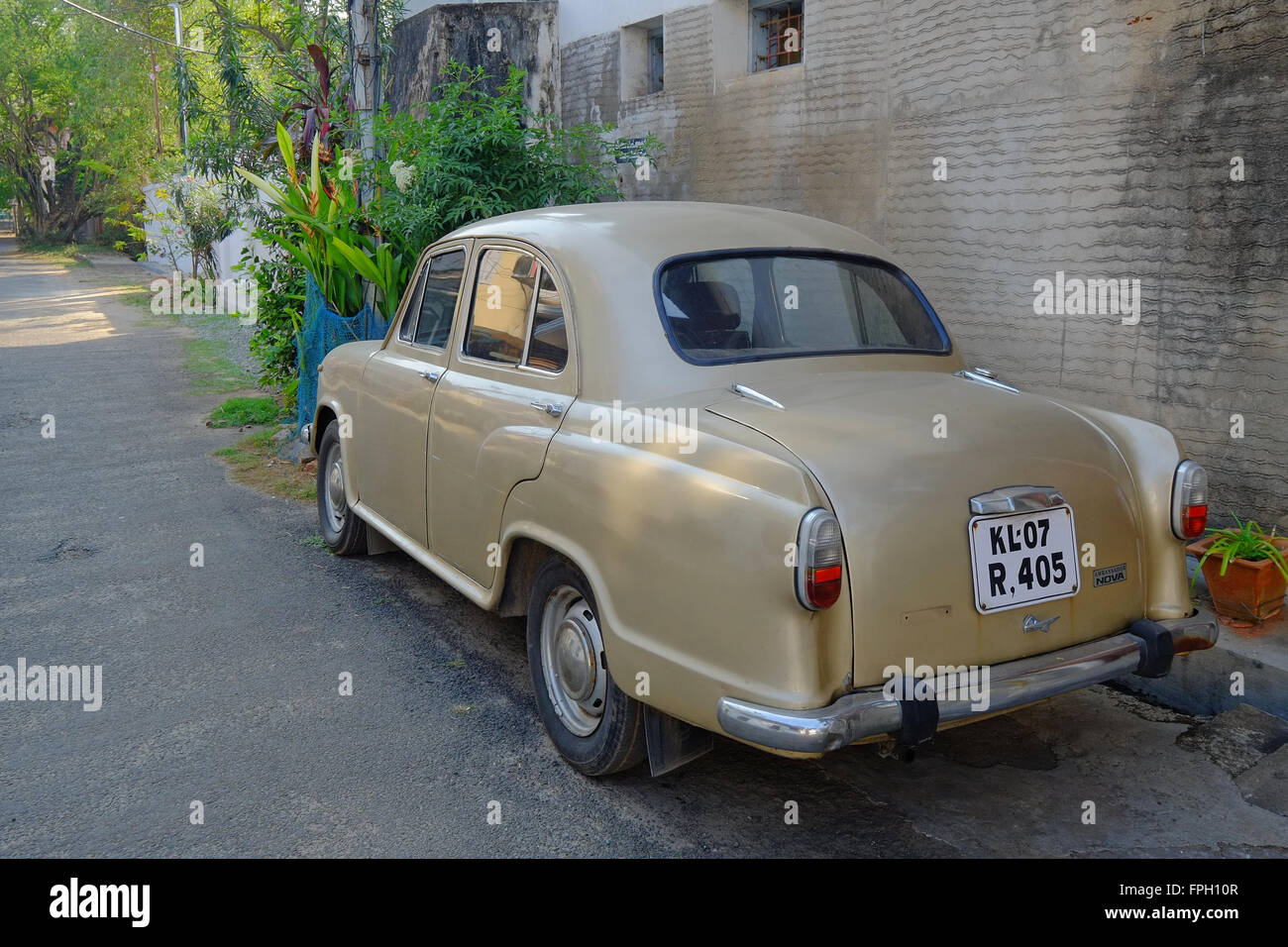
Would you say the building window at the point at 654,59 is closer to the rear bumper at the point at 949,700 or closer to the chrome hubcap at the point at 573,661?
the chrome hubcap at the point at 573,661

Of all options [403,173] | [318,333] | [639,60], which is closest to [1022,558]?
[403,173]

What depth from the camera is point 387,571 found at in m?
6.03

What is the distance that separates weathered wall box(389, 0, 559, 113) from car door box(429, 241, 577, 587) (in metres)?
7.37

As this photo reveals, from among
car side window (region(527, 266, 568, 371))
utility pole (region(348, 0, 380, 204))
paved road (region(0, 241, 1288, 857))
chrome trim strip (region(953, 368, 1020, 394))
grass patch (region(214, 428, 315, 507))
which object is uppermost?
utility pole (region(348, 0, 380, 204))

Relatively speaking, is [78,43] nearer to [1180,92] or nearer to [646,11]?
[646,11]

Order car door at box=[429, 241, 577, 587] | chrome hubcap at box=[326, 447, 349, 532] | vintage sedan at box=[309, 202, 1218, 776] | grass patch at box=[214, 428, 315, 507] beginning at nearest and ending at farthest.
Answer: vintage sedan at box=[309, 202, 1218, 776]
car door at box=[429, 241, 577, 587]
chrome hubcap at box=[326, 447, 349, 532]
grass patch at box=[214, 428, 315, 507]

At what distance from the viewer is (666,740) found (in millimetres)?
3438

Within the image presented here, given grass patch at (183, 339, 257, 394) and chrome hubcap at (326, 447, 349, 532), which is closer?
chrome hubcap at (326, 447, 349, 532)

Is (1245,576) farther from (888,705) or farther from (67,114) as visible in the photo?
(67,114)

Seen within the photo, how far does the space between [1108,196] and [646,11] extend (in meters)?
5.35

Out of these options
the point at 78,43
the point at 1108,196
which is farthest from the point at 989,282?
the point at 78,43

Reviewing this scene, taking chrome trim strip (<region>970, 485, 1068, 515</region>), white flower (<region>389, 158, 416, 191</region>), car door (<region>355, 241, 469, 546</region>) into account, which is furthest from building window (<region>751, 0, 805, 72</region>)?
chrome trim strip (<region>970, 485, 1068, 515</region>)

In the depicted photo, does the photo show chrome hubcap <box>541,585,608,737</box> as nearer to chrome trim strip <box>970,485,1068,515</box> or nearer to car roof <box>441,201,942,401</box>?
car roof <box>441,201,942,401</box>

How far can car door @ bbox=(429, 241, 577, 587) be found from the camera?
3.94 metres
